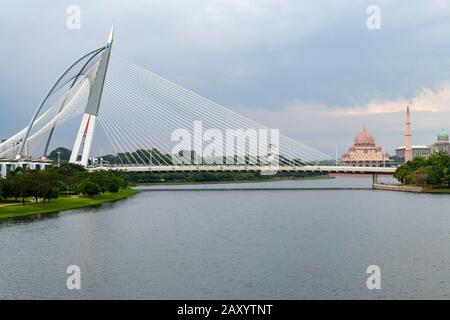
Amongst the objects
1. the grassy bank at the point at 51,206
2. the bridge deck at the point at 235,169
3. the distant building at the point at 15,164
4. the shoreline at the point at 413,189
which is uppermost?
the distant building at the point at 15,164

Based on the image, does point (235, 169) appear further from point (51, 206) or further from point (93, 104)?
point (51, 206)

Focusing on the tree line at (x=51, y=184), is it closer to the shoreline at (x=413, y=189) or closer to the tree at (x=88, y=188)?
the tree at (x=88, y=188)

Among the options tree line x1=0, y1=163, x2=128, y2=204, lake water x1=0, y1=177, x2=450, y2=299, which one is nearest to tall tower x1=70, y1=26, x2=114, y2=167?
tree line x1=0, y1=163, x2=128, y2=204

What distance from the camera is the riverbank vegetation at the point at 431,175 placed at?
72500 millimetres

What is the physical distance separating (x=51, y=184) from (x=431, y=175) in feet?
141

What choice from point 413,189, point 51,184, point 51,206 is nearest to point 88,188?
point 51,184

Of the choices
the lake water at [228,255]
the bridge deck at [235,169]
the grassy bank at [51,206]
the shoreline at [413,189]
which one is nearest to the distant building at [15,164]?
the bridge deck at [235,169]

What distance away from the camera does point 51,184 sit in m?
48.7

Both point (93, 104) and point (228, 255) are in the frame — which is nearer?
point (228, 255)

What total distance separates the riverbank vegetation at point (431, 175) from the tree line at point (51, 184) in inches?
1335

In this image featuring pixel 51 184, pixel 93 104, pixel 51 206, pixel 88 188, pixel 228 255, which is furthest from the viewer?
pixel 93 104

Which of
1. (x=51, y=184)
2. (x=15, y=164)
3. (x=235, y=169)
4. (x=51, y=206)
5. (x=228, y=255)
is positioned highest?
(x=15, y=164)
